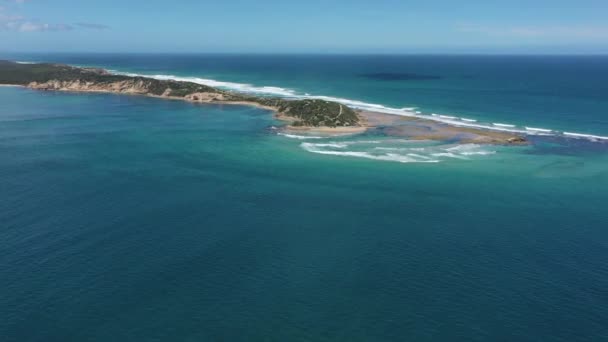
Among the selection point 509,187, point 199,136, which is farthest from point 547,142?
point 199,136

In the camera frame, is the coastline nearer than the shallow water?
No

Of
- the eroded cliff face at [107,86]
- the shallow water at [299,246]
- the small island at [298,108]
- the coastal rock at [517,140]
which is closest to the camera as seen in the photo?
the shallow water at [299,246]

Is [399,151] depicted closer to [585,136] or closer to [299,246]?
[299,246]

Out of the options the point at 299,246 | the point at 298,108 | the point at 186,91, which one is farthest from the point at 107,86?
the point at 299,246

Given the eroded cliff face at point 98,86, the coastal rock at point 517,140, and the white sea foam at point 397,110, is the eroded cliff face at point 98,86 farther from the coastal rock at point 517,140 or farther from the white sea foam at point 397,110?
the coastal rock at point 517,140

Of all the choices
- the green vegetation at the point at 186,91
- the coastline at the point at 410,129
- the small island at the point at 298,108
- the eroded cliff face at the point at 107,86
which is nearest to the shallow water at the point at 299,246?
the coastline at the point at 410,129

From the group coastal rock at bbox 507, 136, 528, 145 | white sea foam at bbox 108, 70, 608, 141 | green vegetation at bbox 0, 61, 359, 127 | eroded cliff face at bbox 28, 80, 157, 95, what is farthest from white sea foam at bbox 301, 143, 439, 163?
eroded cliff face at bbox 28, 80, 157, 95

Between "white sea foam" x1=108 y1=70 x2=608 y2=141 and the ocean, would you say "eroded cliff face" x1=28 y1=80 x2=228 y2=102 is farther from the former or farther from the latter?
the ocean
